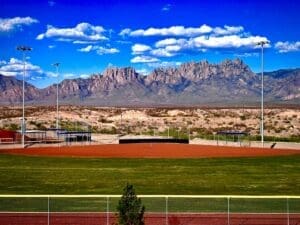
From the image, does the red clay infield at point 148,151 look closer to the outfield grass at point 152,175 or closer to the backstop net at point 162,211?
the outfield grass at point 152,175

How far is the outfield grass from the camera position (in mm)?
30359

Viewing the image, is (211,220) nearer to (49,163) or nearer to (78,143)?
(49,163)

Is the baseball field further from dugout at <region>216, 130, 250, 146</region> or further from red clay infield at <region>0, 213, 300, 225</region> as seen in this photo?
dugout at <region>216, 130, 250, 146</region>

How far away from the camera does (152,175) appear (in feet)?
122

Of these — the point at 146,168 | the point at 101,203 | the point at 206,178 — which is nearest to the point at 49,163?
the point at 146,168

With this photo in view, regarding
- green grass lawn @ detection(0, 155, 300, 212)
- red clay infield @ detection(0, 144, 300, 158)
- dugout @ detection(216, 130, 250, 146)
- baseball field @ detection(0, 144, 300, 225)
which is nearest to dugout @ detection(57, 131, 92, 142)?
red clay infield @ detection(0, 144, 300, 158)

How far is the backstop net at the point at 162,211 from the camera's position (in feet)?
69.7

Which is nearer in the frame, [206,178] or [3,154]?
[206,178]

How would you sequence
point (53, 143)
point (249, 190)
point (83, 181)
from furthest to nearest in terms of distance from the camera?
point (53, 143) < point (83, 181) < point (249, 190)

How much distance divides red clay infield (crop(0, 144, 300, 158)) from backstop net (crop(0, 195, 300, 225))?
26.2 m

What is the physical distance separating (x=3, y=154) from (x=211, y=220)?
115 ft

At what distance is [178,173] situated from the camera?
126 feet

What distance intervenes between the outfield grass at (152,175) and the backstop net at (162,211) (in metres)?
3.30

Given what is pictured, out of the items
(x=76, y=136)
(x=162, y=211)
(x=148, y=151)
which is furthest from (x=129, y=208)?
(x=76, y=136)
